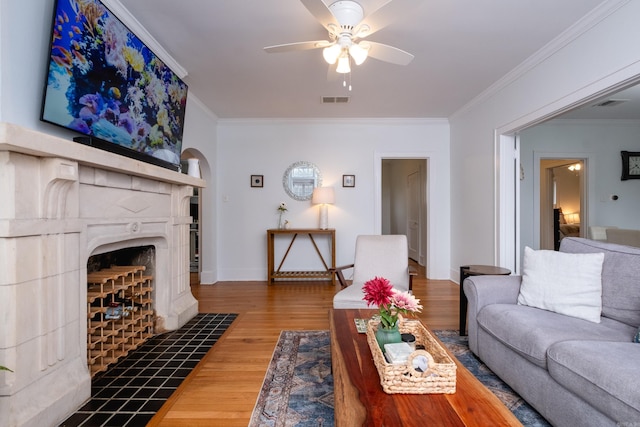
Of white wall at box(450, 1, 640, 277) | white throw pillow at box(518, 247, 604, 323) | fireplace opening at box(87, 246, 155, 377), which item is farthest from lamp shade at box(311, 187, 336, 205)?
white throw pillow at box(518, 247, 604, 323)

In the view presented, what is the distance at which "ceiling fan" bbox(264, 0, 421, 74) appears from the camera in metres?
1.66

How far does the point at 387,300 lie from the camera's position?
139 centimetres

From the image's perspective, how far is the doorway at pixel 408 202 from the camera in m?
5.82

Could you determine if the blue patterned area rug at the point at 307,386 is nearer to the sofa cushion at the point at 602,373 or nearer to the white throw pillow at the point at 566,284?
the sofa cushion at the point at 602,373

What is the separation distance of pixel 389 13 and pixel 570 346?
1.97 meters

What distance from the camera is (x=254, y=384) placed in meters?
1.91

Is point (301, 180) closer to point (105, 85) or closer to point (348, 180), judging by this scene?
point (348, 180)

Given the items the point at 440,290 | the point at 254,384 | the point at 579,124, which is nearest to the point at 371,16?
the point at 254,384

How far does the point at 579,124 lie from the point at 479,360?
4.59 meters

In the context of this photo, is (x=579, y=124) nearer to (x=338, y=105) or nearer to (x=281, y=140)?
(x=338, y=105)

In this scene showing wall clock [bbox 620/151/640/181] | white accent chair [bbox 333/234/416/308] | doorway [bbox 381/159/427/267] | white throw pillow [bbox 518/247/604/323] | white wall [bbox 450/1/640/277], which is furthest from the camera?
doorway [bbox 381/159/427/267]

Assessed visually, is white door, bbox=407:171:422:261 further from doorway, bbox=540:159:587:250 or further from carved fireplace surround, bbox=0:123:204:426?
carved fireplace surround, bbox=0:123:204:426

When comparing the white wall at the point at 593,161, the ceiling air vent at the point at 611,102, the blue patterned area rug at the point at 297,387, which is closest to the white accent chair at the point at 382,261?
the blue patterned area rug at the point at 297,387

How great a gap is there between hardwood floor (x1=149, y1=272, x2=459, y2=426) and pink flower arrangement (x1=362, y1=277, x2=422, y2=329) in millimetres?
939
